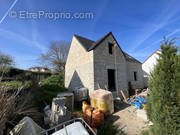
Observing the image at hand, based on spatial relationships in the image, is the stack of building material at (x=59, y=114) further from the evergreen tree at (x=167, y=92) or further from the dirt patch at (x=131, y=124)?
the evergreen tree at (x=167, y=92)

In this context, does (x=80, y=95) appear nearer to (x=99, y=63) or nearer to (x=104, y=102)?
(x=104, y=102)

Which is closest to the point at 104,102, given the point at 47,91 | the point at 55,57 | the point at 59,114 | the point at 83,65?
the point at 59,114

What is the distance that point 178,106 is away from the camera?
1.63 meters

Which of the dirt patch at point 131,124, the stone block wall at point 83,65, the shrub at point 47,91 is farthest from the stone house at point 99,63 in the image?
the shrub at point 47,91

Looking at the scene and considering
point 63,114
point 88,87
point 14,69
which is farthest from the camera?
point 14,69

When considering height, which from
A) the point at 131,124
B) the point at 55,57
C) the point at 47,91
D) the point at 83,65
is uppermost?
the point at 55,57

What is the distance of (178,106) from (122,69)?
6297 millimetres

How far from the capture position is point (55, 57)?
61.8 ft

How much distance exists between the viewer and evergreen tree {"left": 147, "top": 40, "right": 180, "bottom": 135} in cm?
163

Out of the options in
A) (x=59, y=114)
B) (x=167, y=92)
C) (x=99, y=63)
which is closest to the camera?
(x=167, y=92)

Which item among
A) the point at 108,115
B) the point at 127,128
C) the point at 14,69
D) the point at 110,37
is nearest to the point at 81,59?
the point at 110,37

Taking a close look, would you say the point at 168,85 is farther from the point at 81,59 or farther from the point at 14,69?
the point at 14,69

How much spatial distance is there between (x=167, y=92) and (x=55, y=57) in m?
20.4

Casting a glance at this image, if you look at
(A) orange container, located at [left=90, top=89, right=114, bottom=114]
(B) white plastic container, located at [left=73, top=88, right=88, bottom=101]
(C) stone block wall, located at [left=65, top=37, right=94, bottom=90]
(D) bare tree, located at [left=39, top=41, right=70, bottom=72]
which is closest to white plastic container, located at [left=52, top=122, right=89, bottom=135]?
(A) orange container, located at [left=90, top=89, right=114, bottom=114]
